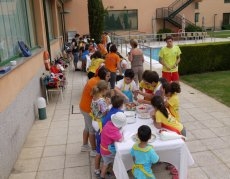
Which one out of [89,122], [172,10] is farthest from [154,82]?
[172,10]

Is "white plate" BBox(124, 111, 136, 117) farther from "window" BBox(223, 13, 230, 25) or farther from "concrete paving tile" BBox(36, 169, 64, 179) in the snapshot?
"window" BBox(223, 13, 230, 25)

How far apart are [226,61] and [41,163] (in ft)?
30.3

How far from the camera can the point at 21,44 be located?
271 inches

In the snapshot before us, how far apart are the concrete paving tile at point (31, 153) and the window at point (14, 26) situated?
1702 millimetres

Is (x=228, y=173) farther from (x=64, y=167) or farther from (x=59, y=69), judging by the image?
(x=59, y=69)

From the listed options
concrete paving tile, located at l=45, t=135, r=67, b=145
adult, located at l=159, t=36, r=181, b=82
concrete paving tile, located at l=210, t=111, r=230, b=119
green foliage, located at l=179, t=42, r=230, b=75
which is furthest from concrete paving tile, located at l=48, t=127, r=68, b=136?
green foliage, located at l=179, t=42, r=230, b=75

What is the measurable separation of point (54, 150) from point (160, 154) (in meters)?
2.33

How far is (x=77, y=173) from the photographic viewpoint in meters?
4.54

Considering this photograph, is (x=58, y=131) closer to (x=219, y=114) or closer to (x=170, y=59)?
(x=170, y=59)

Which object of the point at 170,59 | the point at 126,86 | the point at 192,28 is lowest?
the point at 126,86

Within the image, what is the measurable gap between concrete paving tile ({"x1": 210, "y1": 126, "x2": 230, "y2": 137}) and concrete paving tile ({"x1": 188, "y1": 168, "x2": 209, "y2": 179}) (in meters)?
1.41

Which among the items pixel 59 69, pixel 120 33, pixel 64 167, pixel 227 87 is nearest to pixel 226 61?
pixel 227 87

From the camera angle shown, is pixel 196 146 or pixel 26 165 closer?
pixel 26 165

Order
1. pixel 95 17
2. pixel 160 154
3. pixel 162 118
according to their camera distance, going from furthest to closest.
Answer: pixel 95 17 → pixel 162 118 → pixel 160 154
